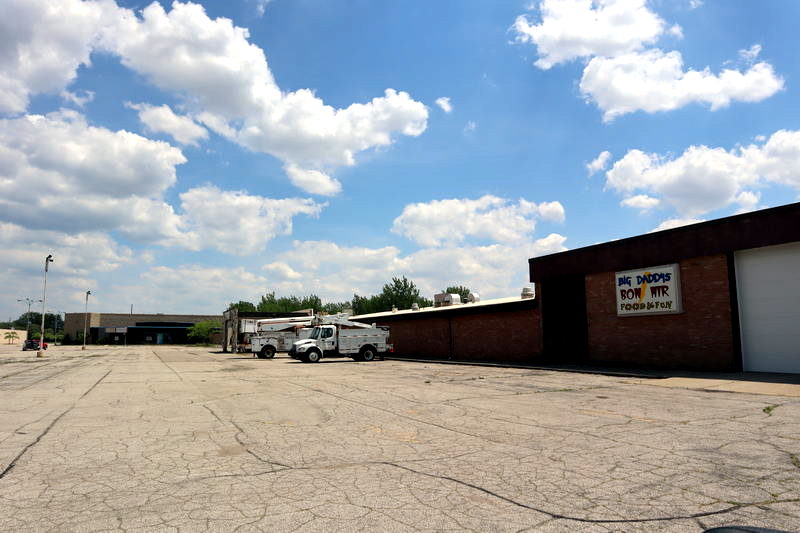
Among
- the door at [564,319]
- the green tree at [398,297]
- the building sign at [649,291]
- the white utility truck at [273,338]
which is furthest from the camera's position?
the green tree at [398,297]

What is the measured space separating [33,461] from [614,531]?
23.1ft

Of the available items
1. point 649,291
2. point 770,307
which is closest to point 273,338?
point 649,291

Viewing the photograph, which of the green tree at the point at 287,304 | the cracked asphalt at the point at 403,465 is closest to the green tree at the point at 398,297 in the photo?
the green tree at the point at 287,304

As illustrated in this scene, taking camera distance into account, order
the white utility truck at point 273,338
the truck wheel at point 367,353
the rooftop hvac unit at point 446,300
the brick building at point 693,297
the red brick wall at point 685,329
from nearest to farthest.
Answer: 1. the brick building at point 693,297
2. the red brick wall at point 685,329
3. the truck wheel at point 367,353
4. the white utility truck at point 273,338
5. the rooftop hvac unit at point 446,300

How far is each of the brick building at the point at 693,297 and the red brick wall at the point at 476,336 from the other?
2219 mm

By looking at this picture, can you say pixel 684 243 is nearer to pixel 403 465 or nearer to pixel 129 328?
pixel 403 465

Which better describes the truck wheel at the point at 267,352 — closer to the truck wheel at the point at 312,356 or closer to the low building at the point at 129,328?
the truck wheel at the point at 312,356

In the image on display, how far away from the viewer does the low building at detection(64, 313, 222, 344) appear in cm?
10175

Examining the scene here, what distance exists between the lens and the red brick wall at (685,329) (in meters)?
19.8

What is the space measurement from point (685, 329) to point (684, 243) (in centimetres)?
349

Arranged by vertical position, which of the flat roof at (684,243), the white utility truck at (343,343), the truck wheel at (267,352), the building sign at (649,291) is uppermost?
the flat roof at (684,243)

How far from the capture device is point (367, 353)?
34.9 meters

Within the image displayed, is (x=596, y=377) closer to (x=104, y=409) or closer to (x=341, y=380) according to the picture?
(x=341, y=380)

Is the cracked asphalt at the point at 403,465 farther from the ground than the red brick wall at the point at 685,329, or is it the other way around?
the red brick wall at the point at 685,329
